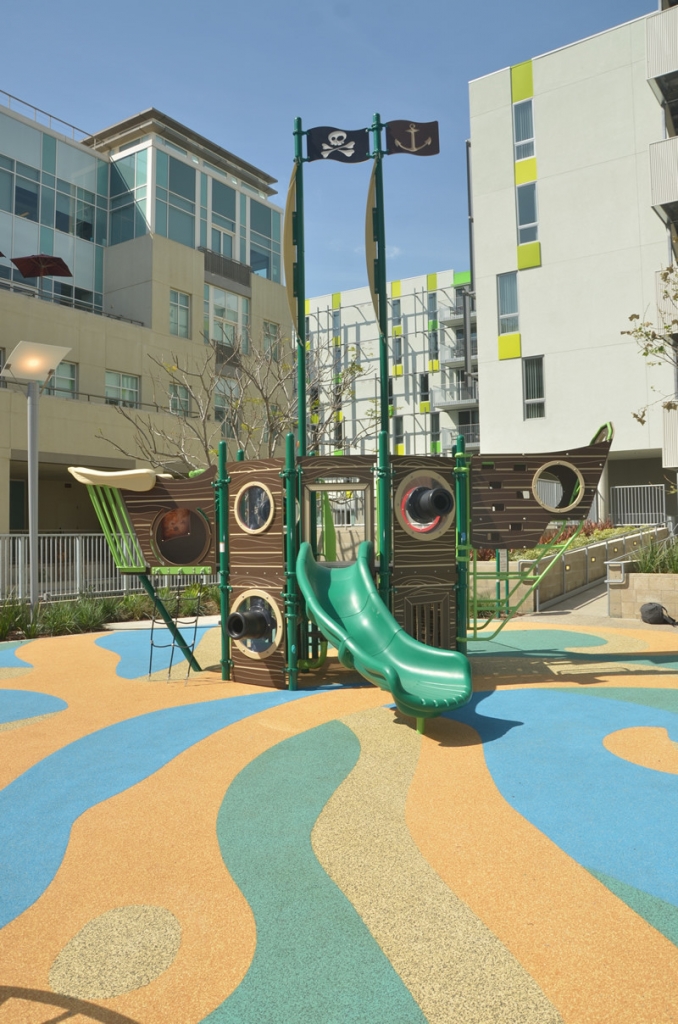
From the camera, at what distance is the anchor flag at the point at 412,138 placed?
10.3 m

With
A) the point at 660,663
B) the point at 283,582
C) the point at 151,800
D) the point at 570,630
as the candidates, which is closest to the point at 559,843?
the point at 151,800

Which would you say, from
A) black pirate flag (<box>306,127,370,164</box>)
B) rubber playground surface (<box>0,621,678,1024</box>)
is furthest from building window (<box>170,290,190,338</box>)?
rubber playground surface (<box>0,621,678,1024</box>)

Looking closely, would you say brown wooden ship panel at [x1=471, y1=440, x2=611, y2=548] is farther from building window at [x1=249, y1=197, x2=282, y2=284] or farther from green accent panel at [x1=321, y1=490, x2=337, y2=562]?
building window at [x1=249, y1=197, x2=282, y2=284]

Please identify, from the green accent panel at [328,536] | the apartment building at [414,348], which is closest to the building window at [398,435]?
the apartment building at [414,348]

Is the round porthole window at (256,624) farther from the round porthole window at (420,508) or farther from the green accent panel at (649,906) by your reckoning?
the green accent panel at (649,906)

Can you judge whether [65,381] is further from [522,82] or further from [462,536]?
[462,536]

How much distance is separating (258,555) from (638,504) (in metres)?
22.4

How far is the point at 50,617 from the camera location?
14.2m

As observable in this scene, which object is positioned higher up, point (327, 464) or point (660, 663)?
point (327, 464)

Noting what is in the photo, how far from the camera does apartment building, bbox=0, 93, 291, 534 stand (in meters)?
27.4

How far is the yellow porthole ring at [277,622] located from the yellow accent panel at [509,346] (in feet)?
77.9

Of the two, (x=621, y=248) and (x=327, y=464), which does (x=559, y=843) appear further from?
(x=621, y=248)

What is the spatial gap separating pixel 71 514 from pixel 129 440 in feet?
20.4

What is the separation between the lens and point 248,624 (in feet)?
29.0
